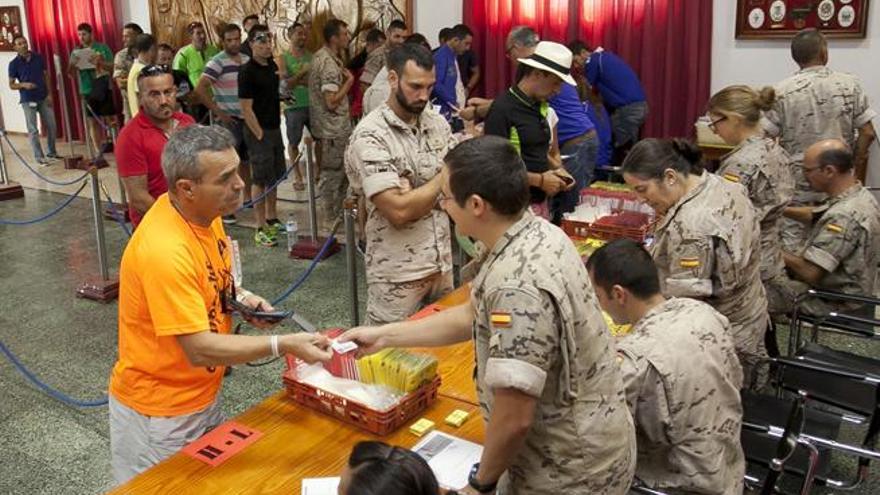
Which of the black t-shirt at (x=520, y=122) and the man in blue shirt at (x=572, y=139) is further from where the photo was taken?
the man in blue shirt at (x=572, y=139)

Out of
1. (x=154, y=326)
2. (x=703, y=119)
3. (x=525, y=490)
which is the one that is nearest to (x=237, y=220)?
(x=703, y=119)

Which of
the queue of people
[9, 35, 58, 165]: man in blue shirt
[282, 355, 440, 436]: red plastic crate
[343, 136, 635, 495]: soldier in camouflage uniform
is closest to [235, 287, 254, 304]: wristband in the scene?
the queue of people

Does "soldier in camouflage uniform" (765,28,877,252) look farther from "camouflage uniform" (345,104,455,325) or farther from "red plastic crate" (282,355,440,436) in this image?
"red plastic crate" (282,355,440,436)

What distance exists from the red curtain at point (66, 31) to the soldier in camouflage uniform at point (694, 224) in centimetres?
1080

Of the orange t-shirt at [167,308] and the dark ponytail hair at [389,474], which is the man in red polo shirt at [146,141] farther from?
the dark ponytail hair at [389,474]

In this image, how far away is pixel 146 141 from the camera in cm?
373

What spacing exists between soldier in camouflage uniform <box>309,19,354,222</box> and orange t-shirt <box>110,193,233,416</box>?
14.9ft

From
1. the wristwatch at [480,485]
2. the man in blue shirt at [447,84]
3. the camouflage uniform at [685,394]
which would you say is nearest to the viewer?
the wristwatch at [480,485]

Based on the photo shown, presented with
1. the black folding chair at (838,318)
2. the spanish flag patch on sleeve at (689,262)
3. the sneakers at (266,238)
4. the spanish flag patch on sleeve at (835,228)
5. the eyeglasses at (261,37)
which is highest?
the eyeglasses at (261,37)

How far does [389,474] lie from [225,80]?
6262mm

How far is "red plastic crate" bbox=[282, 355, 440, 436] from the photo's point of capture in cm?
212

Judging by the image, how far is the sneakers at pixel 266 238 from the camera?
6.63 m

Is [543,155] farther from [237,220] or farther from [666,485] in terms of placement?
[237,220]

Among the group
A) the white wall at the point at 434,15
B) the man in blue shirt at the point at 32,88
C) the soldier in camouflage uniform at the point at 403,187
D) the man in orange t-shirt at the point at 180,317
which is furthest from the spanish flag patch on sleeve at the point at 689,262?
the man in blue shirt at the point at 32,88
